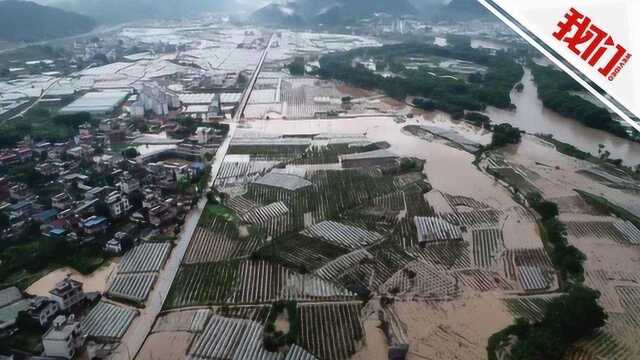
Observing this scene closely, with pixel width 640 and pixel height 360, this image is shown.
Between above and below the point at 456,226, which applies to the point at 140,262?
below

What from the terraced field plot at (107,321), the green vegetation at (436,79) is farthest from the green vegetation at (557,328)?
the green vegetation at (436,79)

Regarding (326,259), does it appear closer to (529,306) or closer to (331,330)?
(331,330)

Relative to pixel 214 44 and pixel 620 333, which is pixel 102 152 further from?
pixel 214 44

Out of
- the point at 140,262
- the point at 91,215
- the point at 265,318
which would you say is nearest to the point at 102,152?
the point at 91,215

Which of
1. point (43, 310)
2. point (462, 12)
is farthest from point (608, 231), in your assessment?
point (462, 12)

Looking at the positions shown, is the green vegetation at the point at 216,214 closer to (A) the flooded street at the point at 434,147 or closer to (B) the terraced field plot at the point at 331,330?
(B) the terraced field plot at the point at 331,330

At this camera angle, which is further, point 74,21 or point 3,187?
point 74,21

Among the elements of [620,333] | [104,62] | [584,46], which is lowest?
[104,62]
